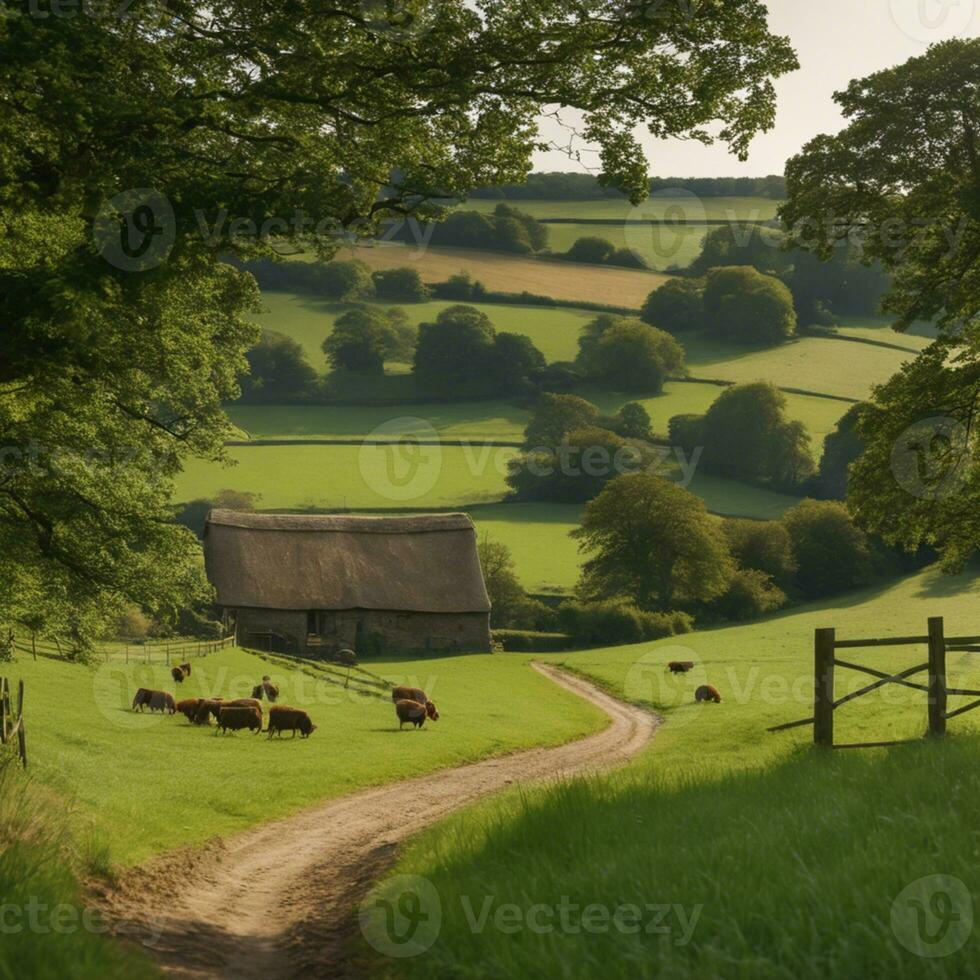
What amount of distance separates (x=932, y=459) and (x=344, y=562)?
154 ft

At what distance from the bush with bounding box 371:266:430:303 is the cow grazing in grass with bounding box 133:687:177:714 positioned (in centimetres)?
10403

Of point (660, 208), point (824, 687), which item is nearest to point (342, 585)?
point (824, 687)

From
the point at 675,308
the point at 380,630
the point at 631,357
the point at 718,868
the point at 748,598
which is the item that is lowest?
the point at 748,598

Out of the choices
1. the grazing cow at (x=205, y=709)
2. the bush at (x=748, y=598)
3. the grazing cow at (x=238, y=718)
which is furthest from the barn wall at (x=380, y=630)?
the grazing cow at (x=238, y=718)

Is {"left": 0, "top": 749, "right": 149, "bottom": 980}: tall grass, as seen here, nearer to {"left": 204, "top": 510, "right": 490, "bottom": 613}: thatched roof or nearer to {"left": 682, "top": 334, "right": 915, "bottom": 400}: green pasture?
{"left": 204, "top": 510, "right": 490, "bottom": 613}: thatched roof

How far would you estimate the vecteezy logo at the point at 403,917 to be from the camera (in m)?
8.84

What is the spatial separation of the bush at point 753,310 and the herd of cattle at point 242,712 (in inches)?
4034

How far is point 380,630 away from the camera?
6203 centimetres

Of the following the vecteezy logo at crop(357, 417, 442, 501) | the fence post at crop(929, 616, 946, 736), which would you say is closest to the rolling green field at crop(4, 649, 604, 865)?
the fence post at crop(929, 616, 946, 736)

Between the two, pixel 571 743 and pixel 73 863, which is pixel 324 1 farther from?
pixel 571 743

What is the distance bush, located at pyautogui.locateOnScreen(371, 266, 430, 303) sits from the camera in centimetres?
13112

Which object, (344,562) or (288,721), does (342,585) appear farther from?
(288,721)

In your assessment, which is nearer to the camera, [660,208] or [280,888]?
[280,888]
